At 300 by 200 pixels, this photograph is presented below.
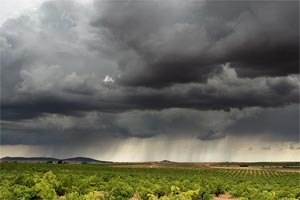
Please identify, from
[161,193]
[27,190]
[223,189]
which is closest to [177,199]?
[27,190]

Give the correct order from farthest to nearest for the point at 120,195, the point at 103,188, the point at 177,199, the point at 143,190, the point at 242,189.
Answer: the point at 242,189, the point at 103,188, the point at 143,190, the point at 120,195, the point at 177,199

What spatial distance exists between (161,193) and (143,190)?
20.2ft

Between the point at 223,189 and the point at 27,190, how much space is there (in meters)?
27.0

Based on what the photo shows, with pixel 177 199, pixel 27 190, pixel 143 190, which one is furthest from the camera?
pixel 143 190

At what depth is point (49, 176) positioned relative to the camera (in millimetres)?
39219

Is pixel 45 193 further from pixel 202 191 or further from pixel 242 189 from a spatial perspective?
pixel 242 189

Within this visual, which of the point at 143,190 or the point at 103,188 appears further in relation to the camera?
the point at 103,188

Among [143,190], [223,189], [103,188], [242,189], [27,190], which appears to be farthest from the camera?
[223,189]

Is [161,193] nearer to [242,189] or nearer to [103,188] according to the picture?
[103,188]

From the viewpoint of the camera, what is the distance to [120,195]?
30359mm

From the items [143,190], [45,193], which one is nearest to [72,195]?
[45,193]

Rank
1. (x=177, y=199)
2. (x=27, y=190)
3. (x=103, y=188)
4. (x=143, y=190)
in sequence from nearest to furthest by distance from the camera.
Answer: (x=177, y=199), (x=27, y=190), (x=143, y=190), (x=103, y=188)

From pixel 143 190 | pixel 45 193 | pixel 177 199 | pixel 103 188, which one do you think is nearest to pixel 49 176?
pixel 103 188

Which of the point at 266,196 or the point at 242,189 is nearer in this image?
the point at 266,196
